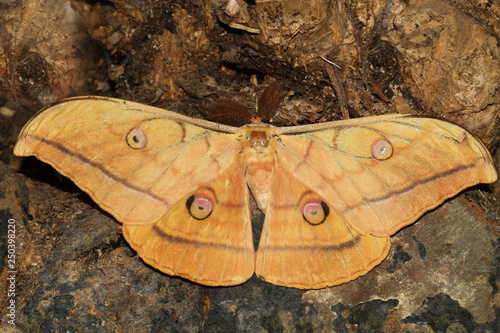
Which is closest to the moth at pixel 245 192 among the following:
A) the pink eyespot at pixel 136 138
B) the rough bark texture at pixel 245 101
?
the pink eyespot at pixel 136 138

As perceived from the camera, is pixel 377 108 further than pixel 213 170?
Yes

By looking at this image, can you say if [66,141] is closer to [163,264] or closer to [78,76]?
[163,264]

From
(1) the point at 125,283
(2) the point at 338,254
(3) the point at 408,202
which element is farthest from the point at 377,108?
(1) the point at 125,283

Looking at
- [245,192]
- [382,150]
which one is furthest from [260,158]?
[382,150]

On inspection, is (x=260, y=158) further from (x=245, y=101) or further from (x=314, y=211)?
(x=245, y=101)

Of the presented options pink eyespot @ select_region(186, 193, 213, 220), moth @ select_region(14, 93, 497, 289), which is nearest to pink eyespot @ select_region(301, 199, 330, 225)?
moth @ select_region(14, 93, 497, 289)
